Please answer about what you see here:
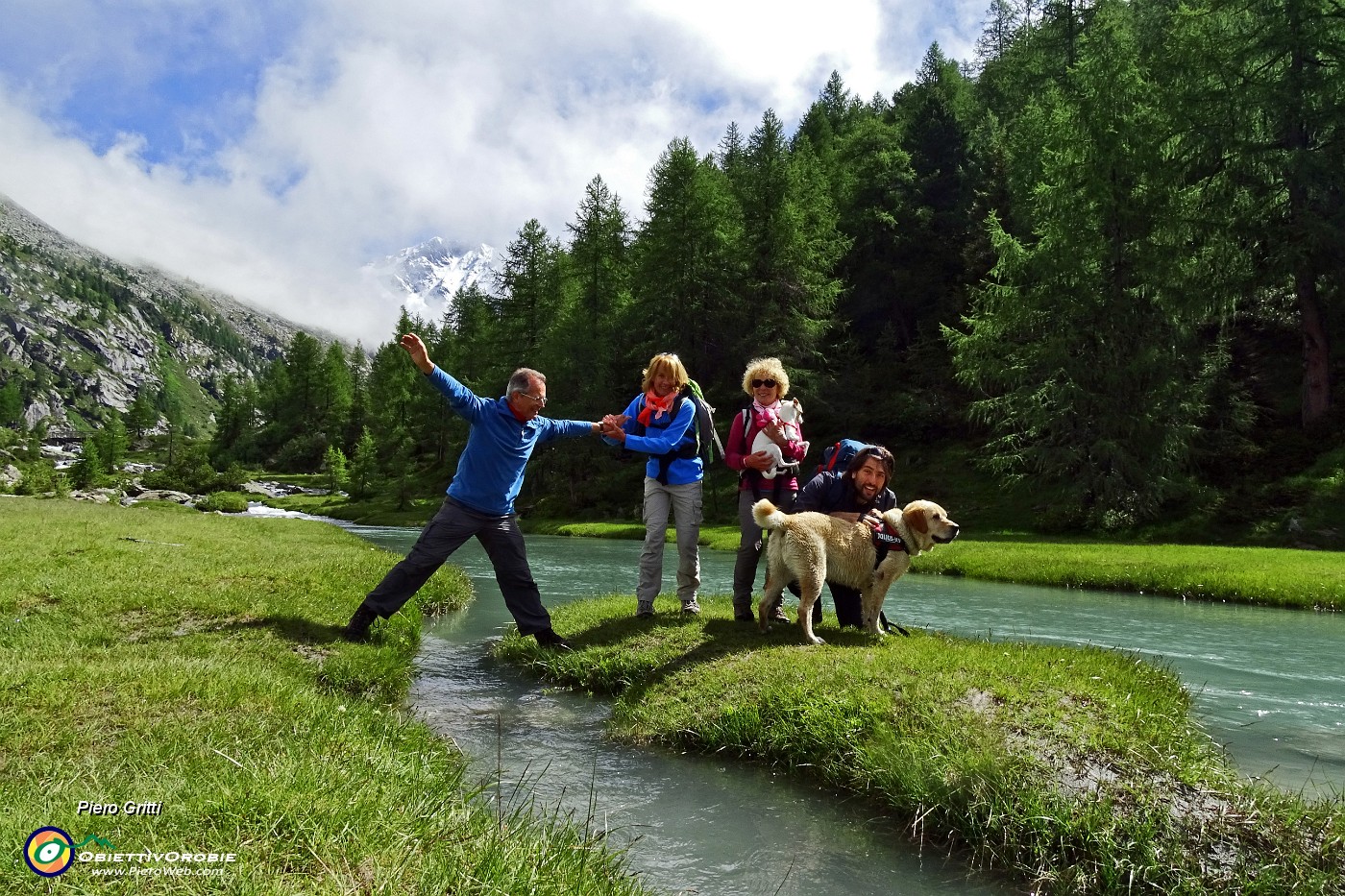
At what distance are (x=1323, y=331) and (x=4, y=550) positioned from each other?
43812 mm

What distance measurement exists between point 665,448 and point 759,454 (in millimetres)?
1204

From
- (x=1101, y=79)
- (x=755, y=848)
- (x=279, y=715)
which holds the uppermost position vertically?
(x=1101, y=79)

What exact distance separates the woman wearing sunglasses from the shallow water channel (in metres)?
2.92

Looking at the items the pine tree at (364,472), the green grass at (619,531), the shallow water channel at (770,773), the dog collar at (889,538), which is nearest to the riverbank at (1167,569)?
the shallow water channel at (770,773)

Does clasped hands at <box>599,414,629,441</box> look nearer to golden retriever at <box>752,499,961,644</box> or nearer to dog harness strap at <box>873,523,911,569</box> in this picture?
golden retriever at <box>752,499,961,644</box>

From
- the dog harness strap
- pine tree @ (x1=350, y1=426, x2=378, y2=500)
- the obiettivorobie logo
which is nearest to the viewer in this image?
the obiettivorobie logo

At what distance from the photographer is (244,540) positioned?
1848 centimetres

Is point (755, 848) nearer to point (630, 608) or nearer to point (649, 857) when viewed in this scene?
point (649, 857)

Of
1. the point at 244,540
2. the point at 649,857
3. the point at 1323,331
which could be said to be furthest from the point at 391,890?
the point at 1323,331

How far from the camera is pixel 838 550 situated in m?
8.51

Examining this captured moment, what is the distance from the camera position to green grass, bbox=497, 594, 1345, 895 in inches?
164

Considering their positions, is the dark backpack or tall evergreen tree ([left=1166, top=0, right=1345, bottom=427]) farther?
tall evergreen tree ([left=1166, top=0, right=1345, bottom=427])

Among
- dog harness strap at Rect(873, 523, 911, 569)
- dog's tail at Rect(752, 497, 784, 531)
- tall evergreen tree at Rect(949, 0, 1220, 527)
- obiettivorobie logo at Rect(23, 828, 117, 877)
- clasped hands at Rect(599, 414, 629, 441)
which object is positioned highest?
tall evergreen tree at Rect(949, 0, 1220, 527)

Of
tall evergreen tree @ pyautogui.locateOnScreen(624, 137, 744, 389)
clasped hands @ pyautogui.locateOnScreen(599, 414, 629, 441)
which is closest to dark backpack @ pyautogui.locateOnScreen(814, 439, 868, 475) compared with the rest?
clasped hands @ pyautogui.locateOnScreen(599, 414, 629, 441)
